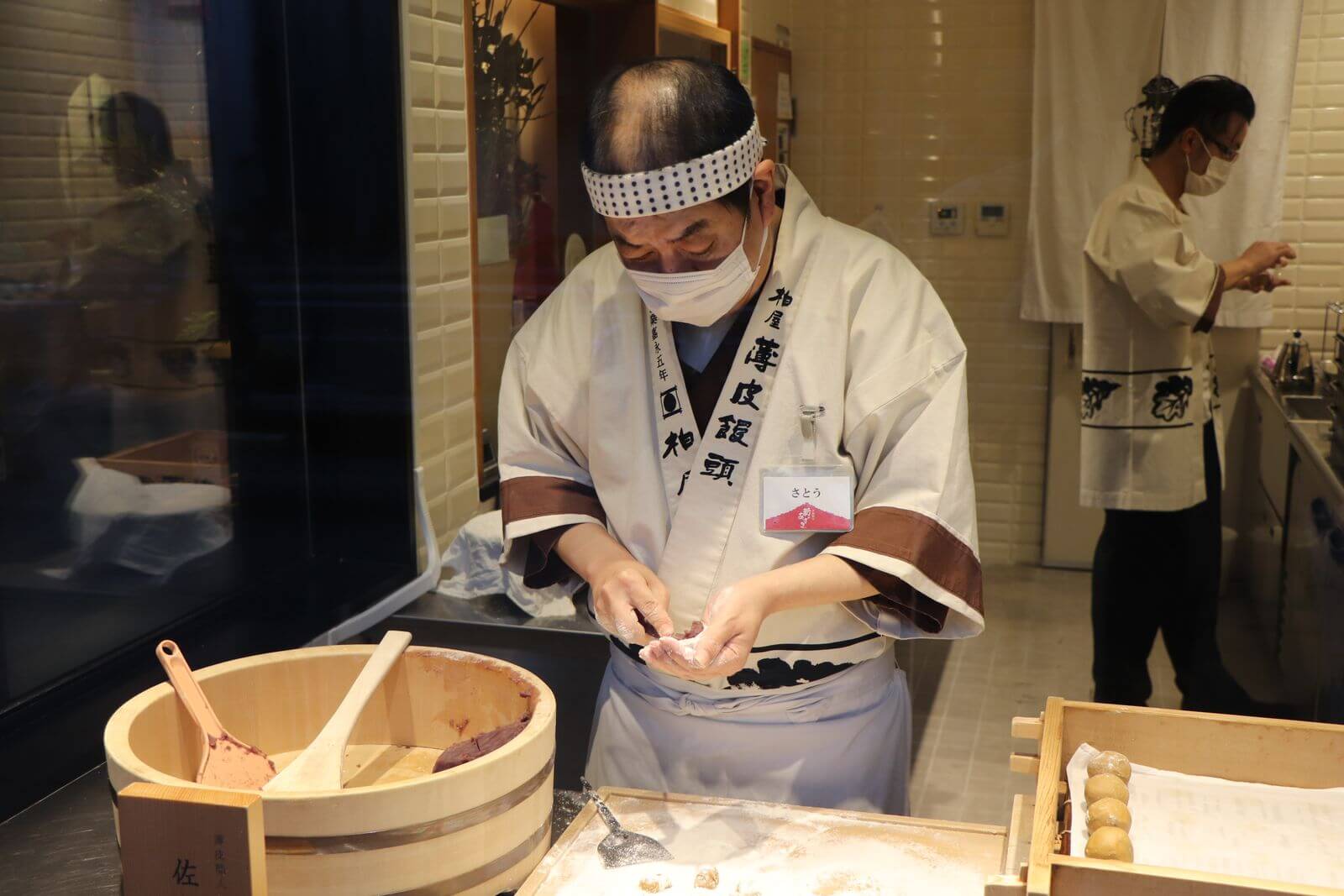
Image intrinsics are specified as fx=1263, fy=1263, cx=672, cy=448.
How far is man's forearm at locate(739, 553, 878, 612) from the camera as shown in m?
1.30

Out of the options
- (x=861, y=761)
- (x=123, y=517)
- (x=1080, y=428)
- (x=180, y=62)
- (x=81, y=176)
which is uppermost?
(x=180, y=62)

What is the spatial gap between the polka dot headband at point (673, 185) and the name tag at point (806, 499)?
32 cm

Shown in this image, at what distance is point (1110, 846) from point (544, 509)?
0.73m

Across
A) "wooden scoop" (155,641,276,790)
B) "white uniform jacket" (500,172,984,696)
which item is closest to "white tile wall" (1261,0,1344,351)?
"white uniform jacket" (500,172,984,696)

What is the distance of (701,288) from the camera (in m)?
1.37

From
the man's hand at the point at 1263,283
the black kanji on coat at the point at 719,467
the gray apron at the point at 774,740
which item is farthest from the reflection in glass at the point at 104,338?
the man's hand at the point at 1263,283

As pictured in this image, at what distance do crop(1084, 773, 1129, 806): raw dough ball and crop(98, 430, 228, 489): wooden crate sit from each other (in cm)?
134

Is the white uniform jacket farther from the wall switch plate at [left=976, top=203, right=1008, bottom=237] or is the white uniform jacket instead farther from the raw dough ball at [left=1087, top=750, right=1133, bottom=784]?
the wall switch plate at [left=976, top=203, right=1008, bottom=237]

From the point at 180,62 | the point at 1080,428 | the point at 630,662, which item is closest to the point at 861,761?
the point at 630,662

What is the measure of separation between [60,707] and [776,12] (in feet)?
4.36

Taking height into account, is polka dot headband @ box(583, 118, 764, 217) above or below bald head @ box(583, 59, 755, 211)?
below

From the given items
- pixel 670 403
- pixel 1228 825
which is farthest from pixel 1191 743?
pixel 670 403

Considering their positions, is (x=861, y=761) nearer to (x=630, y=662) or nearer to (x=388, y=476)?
(x=630, y=662)

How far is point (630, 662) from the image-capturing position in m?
1.58
